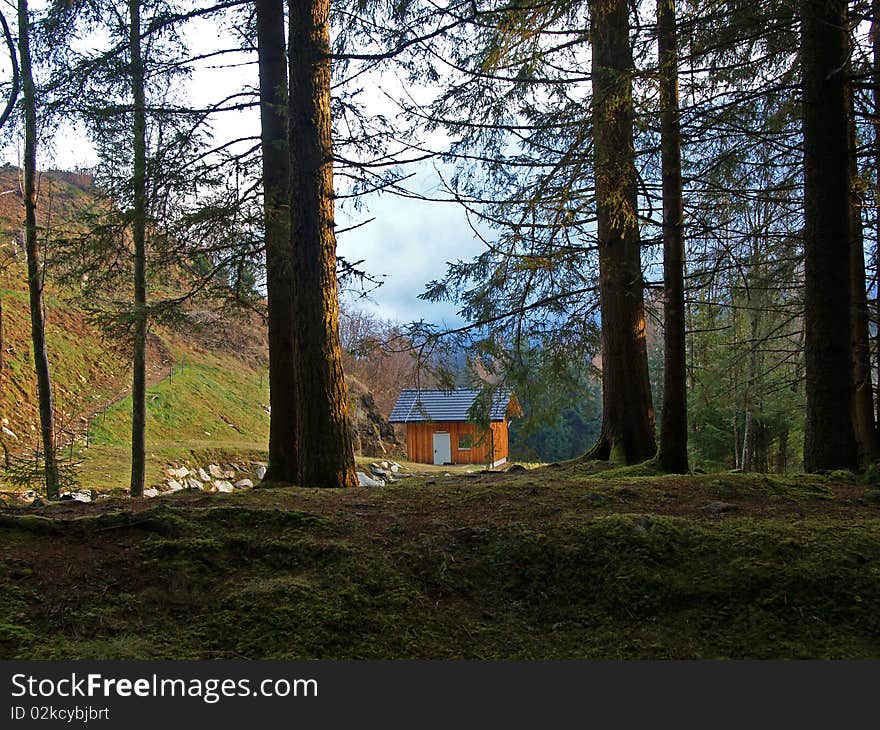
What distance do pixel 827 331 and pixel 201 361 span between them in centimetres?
2859

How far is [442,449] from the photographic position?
31359mm

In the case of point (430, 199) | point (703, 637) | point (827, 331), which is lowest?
point (703, 637)

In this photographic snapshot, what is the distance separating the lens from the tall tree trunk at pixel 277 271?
8297 millimetres

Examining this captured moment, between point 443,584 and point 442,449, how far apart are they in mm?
28461

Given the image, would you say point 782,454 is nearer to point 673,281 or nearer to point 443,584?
point 673,281

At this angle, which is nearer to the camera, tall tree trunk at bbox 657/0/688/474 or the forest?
the forest

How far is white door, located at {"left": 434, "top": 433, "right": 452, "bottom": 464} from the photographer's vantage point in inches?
1230

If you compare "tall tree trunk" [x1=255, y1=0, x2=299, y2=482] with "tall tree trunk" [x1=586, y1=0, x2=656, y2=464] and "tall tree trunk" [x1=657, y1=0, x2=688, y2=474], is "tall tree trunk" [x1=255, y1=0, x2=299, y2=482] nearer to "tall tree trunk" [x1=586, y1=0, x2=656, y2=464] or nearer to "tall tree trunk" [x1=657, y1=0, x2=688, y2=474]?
"tall tree trunk" [x1=586, y1=0, x2=656, y2=464]

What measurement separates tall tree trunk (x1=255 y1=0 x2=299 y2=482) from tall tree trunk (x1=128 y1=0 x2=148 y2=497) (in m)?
1.60

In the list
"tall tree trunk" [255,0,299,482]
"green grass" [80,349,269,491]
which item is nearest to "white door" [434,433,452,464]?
"green grass" [80,349,269,491]

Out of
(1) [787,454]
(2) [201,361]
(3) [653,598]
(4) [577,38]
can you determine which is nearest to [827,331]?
(3) [653,598]

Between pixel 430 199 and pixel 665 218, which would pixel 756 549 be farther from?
pixel 665 218

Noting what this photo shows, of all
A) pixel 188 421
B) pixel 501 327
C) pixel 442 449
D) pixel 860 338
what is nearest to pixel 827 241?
pixel 860 338

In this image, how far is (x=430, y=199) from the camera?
5664 millimetres
